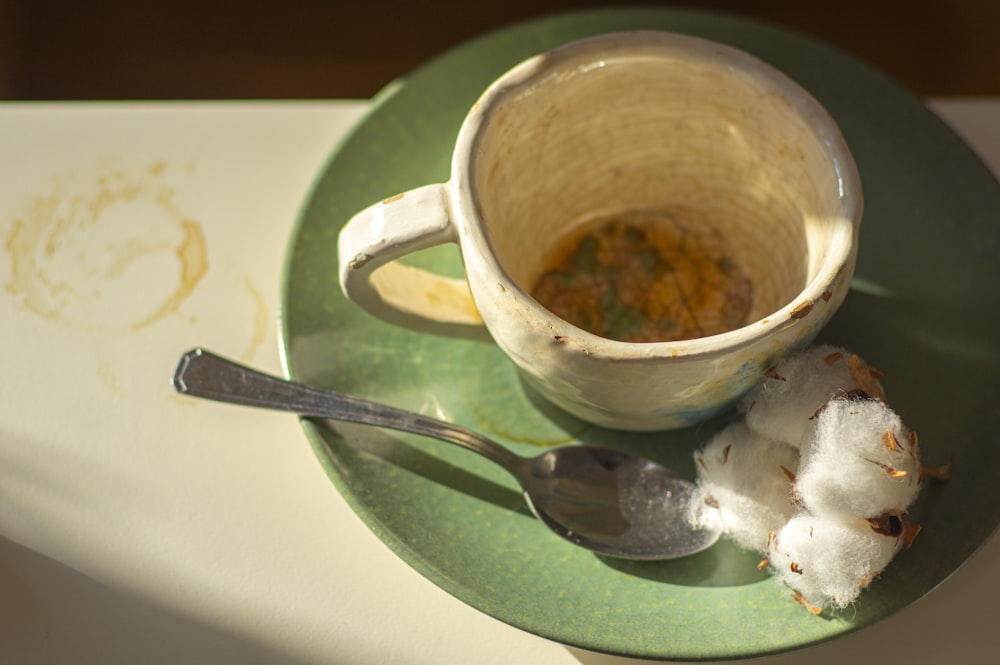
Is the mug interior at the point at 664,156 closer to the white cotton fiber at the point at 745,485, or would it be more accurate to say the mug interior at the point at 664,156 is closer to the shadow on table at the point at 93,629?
the white cotton fiber at the point at 745,485

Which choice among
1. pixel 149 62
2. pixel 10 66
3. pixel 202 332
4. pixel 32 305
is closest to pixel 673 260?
pixel 202 332

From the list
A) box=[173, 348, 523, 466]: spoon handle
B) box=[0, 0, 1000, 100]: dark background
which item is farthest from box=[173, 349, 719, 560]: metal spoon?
box=[0, 0, 1000, 100]: dark background

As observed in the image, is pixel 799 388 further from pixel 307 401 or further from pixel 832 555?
pixel 307 401

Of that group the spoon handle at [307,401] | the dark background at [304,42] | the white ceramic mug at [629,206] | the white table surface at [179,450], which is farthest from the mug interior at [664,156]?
the dark background at [304,42]

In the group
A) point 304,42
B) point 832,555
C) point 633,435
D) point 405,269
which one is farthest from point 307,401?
point 304,42

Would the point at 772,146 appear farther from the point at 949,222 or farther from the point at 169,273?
the point at 169,273

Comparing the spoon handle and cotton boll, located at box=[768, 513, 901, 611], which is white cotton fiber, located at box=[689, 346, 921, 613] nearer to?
cotton boll, located at box=[768, 513, 901, 611]

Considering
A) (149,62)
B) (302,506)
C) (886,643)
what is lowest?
(886,643)
